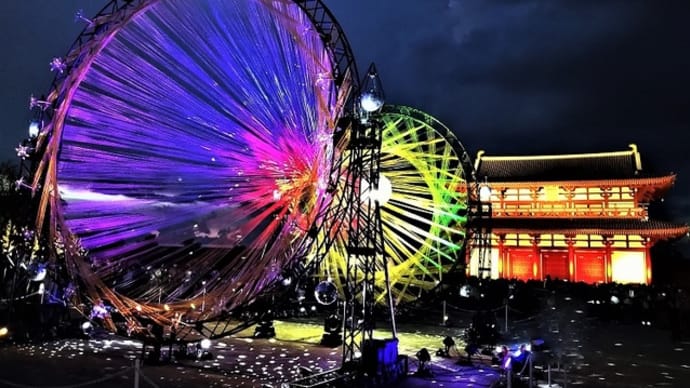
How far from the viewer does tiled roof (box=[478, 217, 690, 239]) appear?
3225 cm

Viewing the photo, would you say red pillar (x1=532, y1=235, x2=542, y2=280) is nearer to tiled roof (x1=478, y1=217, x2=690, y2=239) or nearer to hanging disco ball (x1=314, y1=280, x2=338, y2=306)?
tiled roof (x1=478, y1=217, x2=690, y2=239)

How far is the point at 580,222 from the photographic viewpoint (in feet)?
114

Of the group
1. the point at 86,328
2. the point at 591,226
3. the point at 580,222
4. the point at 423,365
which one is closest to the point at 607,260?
the point at 591,226

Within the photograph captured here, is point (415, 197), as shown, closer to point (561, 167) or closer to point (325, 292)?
point (325, 292)

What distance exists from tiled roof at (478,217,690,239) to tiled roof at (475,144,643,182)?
2885mm

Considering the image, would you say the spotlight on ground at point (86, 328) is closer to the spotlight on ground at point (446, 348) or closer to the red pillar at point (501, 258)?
the spotlight on ground at point (446, 348)

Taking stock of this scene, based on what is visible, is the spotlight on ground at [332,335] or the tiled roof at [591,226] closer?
the spotlight on ground at [332,335]

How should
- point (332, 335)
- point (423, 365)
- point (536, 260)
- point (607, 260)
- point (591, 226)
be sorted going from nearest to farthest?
1. point (423, 365)
2. point (332, 335)
3. point (591, 226)
4. point (607, 260)
5. point (536, 260)

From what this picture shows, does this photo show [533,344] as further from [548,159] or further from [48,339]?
[548,159]

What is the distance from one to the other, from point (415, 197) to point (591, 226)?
2131cm

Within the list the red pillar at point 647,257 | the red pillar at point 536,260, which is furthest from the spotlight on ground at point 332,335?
the red pillar at point 647,257

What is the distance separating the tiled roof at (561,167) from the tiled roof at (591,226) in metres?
2.89

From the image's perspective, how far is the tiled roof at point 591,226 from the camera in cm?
3225

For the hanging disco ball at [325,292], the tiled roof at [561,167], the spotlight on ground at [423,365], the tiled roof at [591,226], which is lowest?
the spotlight on ground at [423,365]
